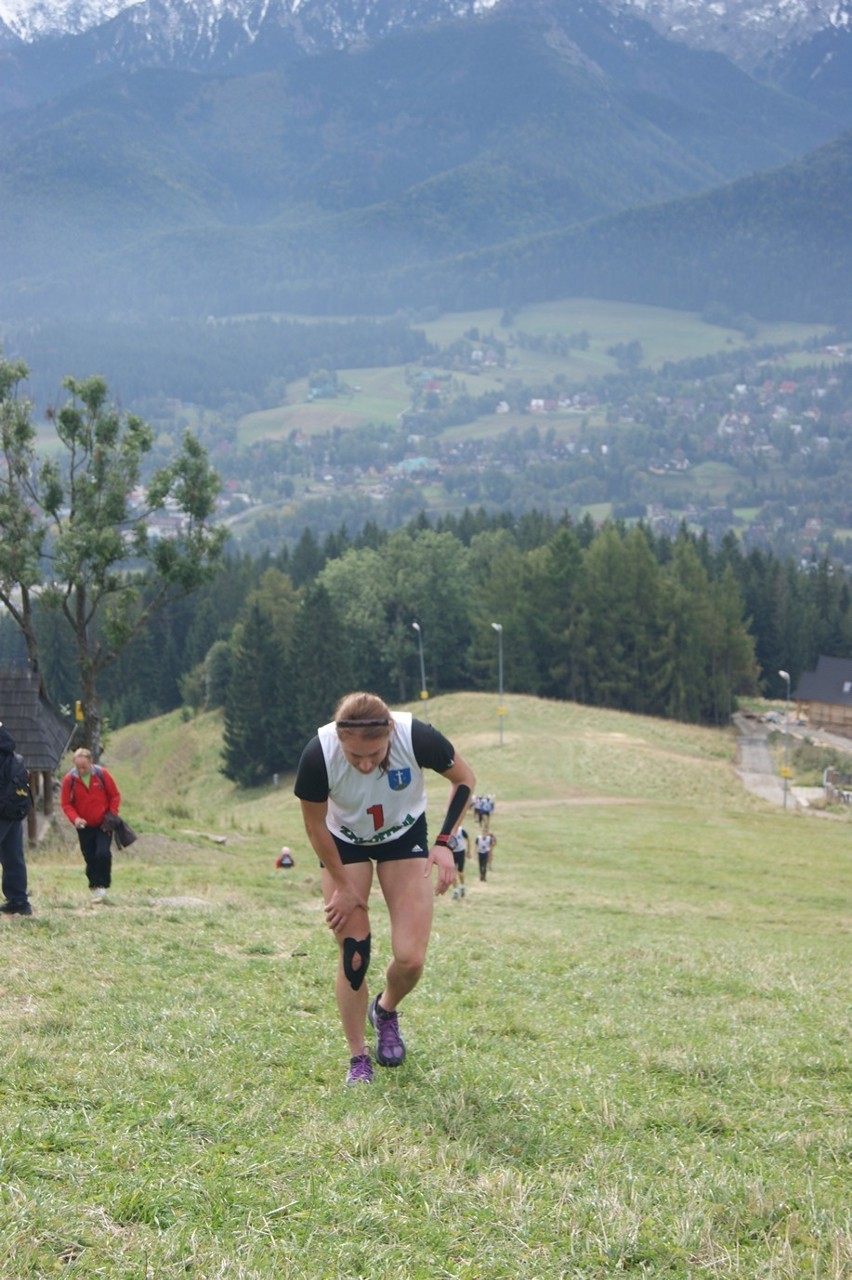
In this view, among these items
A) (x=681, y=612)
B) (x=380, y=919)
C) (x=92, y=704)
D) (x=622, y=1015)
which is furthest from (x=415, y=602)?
(x=622, y=1015)

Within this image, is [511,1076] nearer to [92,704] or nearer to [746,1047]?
[746,1047]

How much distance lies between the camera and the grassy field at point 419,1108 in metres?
5.04

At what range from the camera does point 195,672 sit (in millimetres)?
104000

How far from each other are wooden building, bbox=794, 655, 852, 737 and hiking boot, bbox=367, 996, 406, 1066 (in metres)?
95.6

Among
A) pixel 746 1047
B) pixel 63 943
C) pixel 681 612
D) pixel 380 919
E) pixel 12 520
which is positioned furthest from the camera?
pixel 681 612

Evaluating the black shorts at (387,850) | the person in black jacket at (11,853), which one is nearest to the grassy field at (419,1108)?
the person in black jacket at (11,853)

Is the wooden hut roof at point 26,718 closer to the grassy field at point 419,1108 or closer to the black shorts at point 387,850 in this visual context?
→ the grassy field at point 419,1108

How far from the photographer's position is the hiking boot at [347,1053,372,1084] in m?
7.11

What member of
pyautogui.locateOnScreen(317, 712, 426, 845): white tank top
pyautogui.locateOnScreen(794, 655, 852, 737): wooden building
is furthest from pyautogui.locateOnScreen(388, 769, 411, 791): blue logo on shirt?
pyautogui.locateOnScreen(794, 655, 852, 737): wooden building

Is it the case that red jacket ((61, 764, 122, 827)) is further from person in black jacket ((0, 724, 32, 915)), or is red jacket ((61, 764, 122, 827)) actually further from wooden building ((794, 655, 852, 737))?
wooden building ((794, 655, 852, 737))

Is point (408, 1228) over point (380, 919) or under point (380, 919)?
over

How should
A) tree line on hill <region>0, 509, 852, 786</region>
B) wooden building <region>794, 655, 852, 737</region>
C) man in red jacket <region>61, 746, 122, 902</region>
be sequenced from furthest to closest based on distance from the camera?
wooden building <region>794, 655, 852, 737</region> → tree line on hill <region>0, 509, 852, 786</region> → man in red jacket <region>61, 746, 122, 902</region>

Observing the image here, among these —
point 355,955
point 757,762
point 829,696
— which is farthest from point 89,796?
point 829,696

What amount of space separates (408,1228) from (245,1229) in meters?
0.69
